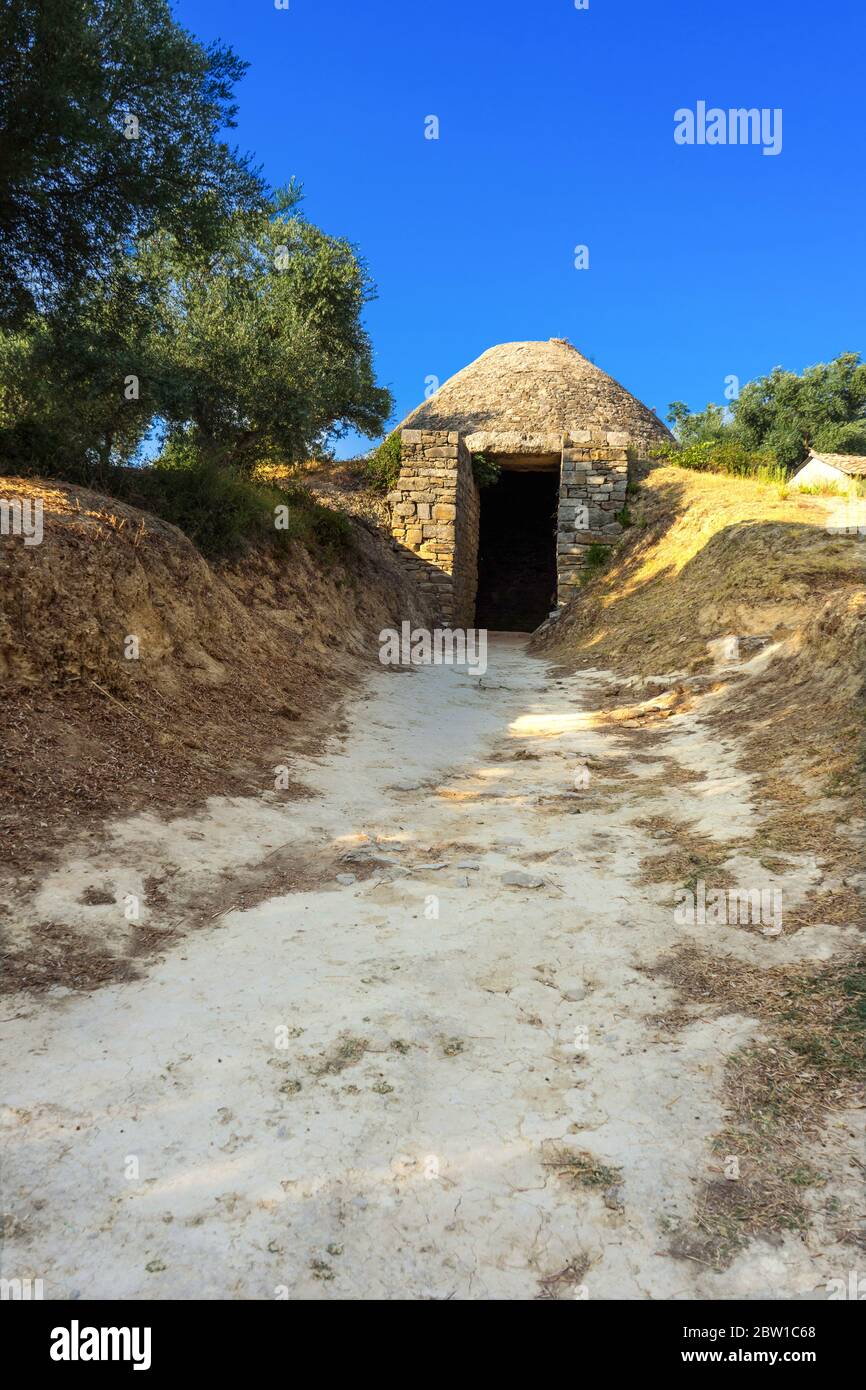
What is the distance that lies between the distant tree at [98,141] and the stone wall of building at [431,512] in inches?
317

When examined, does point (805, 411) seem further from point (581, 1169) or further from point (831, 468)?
point (581, 1169)

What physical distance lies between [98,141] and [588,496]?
1266 cm

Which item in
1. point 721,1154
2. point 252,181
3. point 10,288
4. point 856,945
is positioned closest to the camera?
point 721,1154

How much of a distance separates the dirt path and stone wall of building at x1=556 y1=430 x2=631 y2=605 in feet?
44.3

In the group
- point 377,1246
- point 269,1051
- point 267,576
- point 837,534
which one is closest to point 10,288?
point 267,576

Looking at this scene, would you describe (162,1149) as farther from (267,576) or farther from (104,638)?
(267,576)

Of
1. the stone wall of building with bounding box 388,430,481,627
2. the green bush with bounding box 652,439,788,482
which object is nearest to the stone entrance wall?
the stone wall of building with bounding box 388,430,481,627

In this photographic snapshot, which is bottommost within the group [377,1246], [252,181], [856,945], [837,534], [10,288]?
[377,1246]

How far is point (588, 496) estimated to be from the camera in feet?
60.9

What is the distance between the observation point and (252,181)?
1090cm

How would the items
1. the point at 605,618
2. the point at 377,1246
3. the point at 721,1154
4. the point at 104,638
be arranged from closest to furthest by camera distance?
the point at 377,1246 < the point at 721,1154 < the point at 104,638 < the point at 605,618

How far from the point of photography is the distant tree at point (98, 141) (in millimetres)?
8250

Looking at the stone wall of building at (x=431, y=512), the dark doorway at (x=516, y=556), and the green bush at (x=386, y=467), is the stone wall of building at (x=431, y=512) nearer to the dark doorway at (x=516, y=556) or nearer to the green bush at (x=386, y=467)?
the green bush at (x=386, y=467)

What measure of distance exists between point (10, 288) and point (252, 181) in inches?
149
